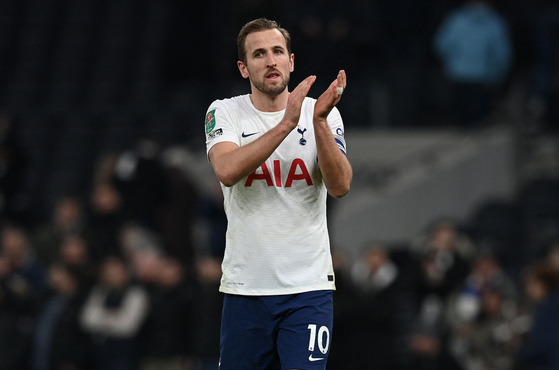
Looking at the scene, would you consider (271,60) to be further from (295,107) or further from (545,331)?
(545,331)

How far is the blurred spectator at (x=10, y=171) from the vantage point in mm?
14133

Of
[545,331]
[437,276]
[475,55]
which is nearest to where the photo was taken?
[545,331]

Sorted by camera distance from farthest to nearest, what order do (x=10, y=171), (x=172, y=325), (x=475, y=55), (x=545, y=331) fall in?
(x=475, y=55) → (x=10, y=171) → (x=172, y=325) → (x=545, y=331)

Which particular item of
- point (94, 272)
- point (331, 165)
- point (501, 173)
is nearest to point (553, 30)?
point (501, 173)

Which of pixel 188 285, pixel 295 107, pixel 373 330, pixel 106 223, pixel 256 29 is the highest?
pixel 256 29

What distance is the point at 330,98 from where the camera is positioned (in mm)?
5715

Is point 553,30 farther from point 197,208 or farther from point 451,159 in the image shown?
point 197,208

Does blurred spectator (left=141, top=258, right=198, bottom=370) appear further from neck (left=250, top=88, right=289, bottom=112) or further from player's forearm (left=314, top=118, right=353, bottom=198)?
player's forearm (left=314, top=118, right=353, bottom=198)

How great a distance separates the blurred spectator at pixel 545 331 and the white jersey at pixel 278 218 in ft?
12.1

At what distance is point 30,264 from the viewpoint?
535 inches

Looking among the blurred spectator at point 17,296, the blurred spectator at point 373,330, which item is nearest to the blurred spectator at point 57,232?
the blurred spectator at point 17,296

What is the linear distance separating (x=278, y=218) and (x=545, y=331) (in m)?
4.02

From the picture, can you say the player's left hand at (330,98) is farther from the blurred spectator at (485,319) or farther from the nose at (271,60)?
the blurred spectator at (485,319)

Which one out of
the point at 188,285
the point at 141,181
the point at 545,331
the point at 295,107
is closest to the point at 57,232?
the point at 141,181
